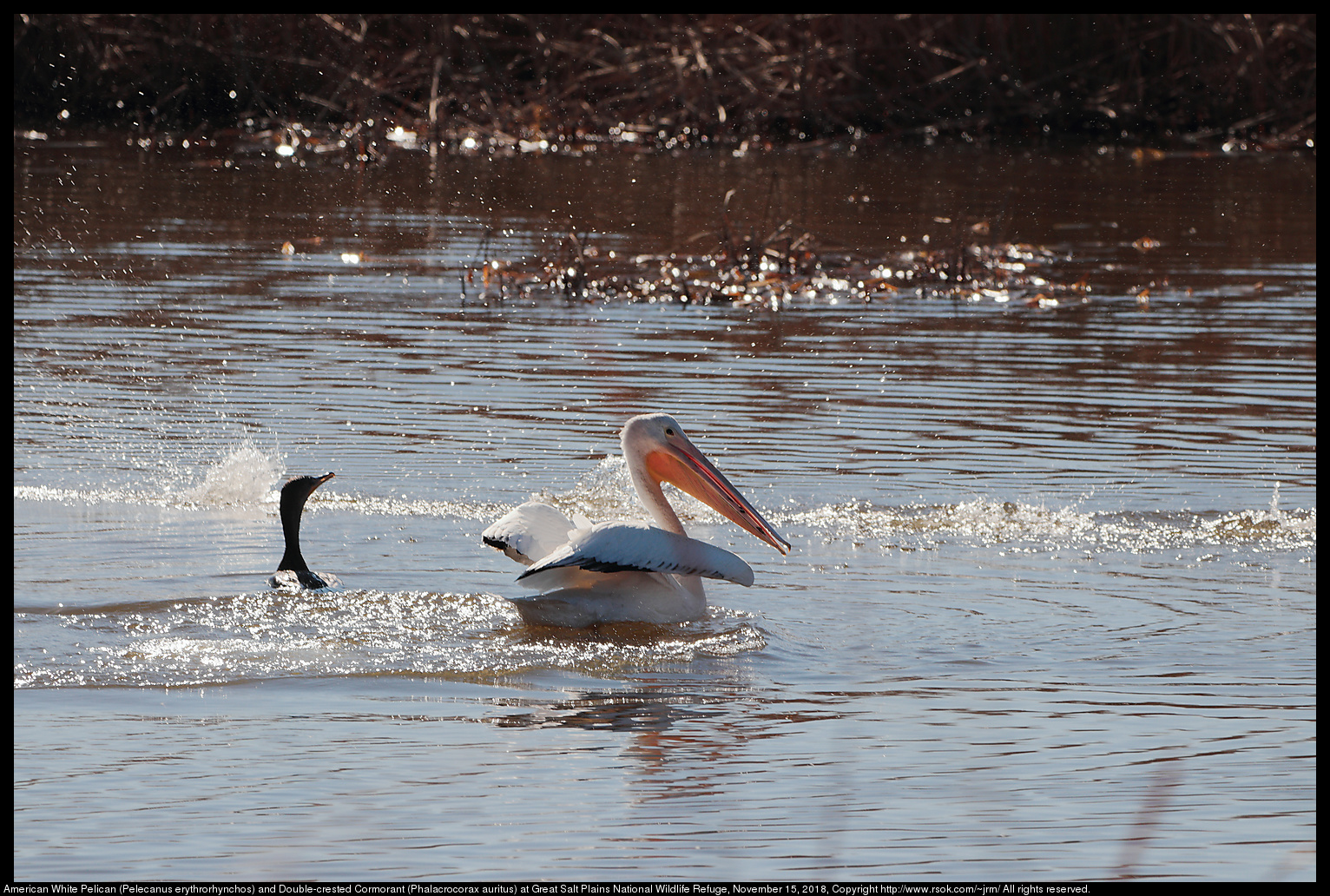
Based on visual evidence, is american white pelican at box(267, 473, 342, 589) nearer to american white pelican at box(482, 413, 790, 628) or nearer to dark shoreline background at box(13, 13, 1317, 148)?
american white pelican at box(482, 413, 790, 628)

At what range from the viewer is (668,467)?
274 inches

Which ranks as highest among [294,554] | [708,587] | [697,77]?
[697,77]

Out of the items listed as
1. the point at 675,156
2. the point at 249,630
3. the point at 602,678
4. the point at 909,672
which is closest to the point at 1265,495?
the point at 909,672

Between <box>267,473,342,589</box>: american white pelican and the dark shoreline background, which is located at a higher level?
the dark shoreline background

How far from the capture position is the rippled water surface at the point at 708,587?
4.19 meters

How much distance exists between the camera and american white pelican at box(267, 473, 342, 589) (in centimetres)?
640

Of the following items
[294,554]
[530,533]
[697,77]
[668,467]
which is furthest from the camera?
[697,77]

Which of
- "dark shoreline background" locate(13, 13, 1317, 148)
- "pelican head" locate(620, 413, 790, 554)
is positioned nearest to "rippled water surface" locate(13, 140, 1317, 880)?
"pelican head" locate(620, 413, 790, 554)

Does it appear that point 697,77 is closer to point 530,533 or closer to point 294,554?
point 294,554

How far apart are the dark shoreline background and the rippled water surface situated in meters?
9.78

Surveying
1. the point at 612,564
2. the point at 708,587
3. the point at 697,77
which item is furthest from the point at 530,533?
the point at 697,77

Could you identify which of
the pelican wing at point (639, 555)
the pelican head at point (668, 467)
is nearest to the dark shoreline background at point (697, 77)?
the pelican head at point (668, 467)

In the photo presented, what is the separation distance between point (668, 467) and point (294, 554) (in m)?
1.34

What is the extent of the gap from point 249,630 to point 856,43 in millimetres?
20749
